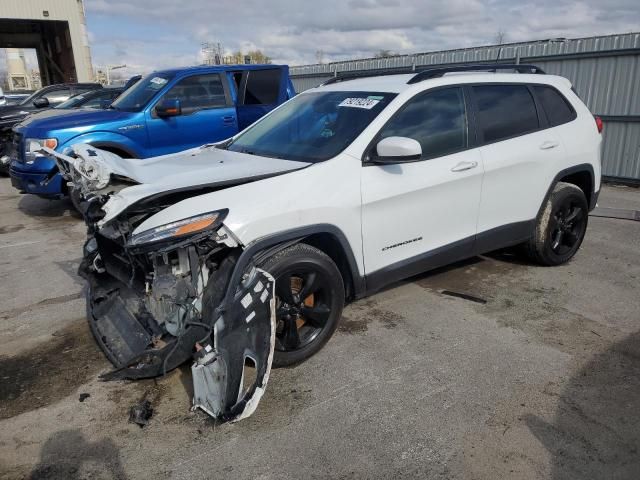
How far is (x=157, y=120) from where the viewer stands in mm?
7254

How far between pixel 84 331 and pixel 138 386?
3.43 ft

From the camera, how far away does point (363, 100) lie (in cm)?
397

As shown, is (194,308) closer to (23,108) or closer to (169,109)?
(169,109)

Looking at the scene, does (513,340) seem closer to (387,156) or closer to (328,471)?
(387,156)

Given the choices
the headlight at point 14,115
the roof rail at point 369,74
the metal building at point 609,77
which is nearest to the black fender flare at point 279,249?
the roof rail at point 369,74

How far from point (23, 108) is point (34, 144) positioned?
5.71 meters

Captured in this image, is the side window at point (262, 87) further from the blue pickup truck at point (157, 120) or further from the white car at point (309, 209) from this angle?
the white car at point (309, 209)

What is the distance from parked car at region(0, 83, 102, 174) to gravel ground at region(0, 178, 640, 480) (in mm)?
6435

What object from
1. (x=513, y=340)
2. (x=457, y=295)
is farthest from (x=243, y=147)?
(x=513, y=340)

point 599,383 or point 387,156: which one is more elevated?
point 387,156

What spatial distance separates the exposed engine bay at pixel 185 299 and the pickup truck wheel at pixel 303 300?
0.77 feet

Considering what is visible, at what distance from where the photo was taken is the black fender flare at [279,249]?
9.49ft

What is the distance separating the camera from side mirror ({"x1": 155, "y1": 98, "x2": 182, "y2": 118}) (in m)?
7.12

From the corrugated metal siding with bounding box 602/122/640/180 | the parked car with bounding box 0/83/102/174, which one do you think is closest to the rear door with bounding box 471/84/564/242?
the corrugated metal siding with bounding box 602/122/640/180
